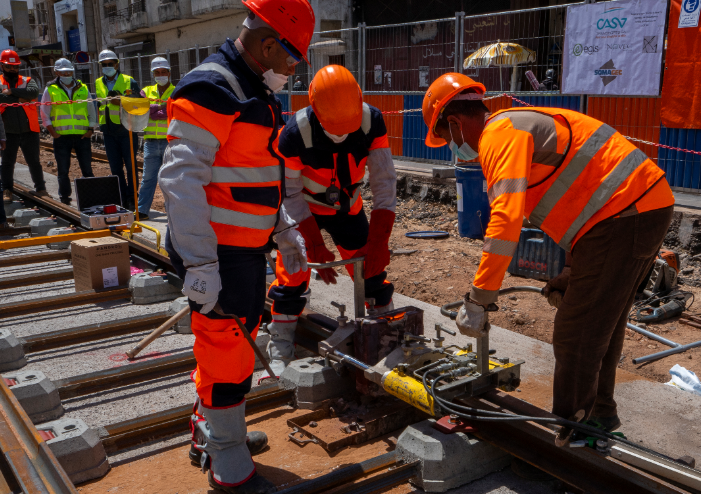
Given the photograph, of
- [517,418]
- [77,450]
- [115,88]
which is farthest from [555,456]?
[115,88]

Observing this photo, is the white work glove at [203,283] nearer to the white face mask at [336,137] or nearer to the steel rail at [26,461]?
the steel rail at [26,461]

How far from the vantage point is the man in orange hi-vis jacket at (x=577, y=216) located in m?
2.67

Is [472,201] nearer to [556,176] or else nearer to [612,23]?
[612,23]

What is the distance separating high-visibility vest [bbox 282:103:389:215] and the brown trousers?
70.5 inches

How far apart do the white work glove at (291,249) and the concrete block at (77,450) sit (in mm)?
1310

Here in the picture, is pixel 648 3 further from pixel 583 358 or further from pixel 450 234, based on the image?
pixel 583 358

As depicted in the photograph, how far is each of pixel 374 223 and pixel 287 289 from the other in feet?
2.49

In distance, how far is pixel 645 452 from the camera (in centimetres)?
258

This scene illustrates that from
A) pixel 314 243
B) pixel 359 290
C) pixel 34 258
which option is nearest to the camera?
pixel 359 290

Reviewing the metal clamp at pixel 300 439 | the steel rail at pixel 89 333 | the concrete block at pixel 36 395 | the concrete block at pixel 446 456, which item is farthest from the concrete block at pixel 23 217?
the concrete block at pixel 446 456

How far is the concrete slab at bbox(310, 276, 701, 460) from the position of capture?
10.9 feet

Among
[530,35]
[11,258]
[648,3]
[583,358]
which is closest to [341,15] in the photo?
[530,35]

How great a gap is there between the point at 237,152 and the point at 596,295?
1.71 meters

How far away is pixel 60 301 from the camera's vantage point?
5.63m
